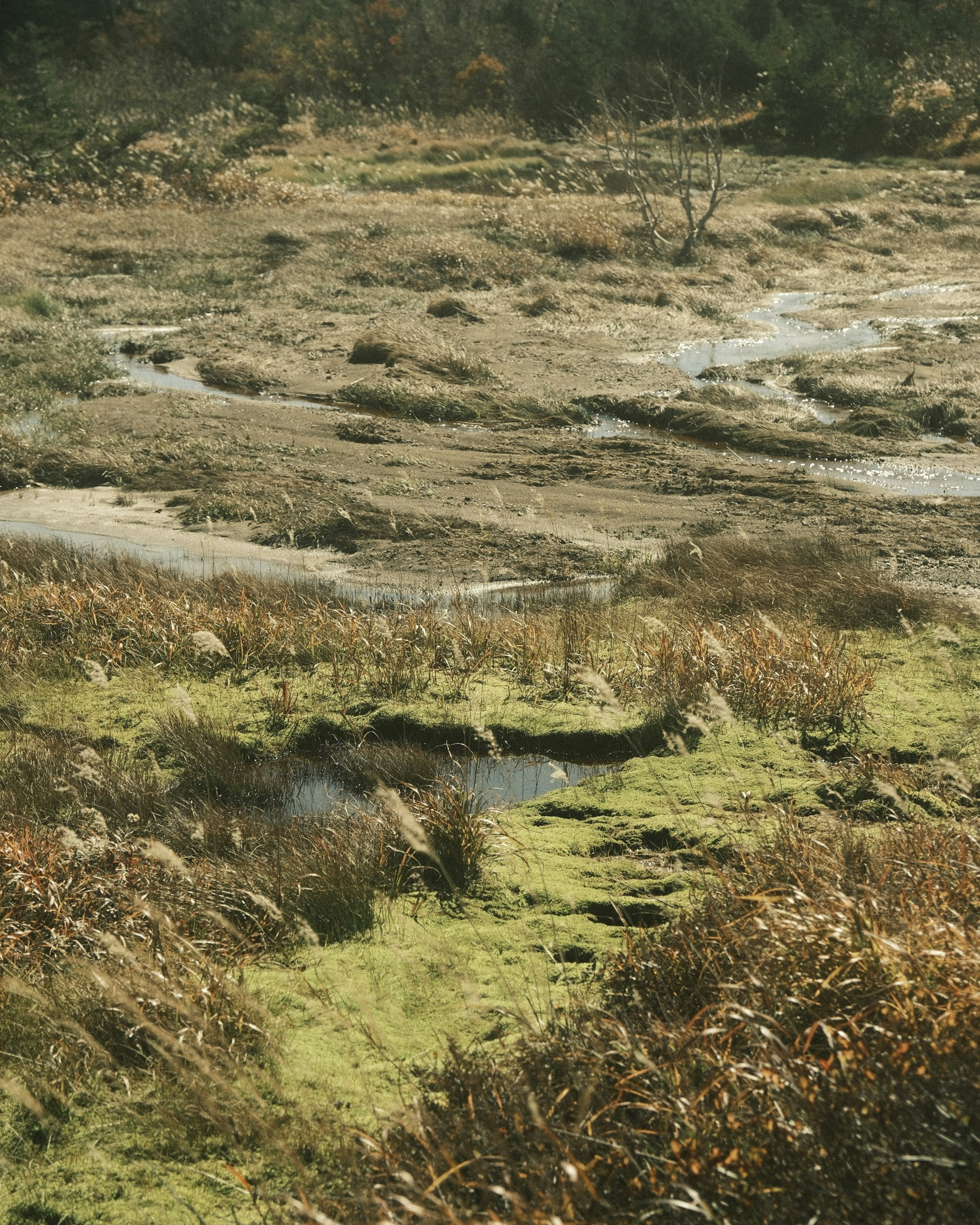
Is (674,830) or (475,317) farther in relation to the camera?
(475,317)

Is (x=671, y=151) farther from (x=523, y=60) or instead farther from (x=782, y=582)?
(x=523, y=60)

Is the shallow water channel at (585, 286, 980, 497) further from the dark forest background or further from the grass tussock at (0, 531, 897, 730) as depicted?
the dark forest background

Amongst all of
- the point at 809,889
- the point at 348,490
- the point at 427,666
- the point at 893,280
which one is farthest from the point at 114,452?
the point at 893,280

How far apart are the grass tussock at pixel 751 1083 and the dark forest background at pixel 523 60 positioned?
3330 cm

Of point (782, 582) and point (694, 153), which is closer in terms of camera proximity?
point (782, 582)

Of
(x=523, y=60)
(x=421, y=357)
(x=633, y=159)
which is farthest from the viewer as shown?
(x=523, y=60)

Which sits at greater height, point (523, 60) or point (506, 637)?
point (523, 60)

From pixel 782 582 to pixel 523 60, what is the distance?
39.6 metres

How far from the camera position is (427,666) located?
7.55 m

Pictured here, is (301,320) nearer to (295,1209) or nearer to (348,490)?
(348,490)

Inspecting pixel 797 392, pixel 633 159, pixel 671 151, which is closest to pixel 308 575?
pixel 797 392

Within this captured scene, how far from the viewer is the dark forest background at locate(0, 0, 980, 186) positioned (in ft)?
122

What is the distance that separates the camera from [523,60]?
4284 centimetres

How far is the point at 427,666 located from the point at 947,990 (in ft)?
15.7
